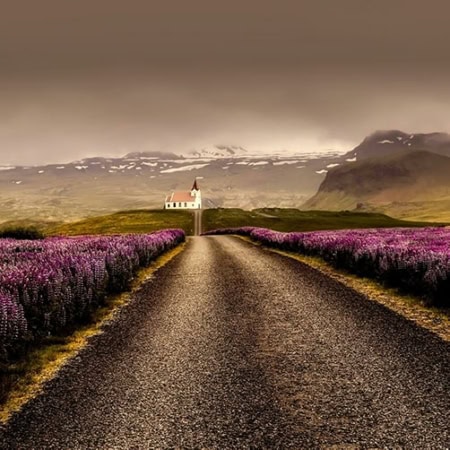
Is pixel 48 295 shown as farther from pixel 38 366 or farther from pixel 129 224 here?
pixel 129 224

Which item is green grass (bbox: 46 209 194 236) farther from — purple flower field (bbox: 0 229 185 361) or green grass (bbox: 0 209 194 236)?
purple flower field (bbox: 0 229 185 361)

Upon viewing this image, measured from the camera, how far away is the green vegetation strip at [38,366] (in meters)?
6.66

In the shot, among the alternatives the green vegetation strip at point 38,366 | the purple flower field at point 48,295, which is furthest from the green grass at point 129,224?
the green vegetation strip at point 38,366

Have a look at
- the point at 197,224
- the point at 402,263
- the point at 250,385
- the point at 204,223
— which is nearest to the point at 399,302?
the point at 402,263

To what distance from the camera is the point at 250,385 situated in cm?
698

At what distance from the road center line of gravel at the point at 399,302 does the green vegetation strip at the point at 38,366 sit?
7.48 metres

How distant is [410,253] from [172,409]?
1257cm

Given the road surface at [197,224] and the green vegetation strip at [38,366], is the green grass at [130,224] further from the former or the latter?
the green vegetation strip at [38,366]

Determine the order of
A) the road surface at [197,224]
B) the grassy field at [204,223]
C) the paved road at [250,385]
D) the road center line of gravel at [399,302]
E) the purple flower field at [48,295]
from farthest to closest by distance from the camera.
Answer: the grassy field at [204,223] → the road surface at [197,224] → the road center line of gravel at [399,302] → the purple flower field at [48,295] → the paved road at [250,385]

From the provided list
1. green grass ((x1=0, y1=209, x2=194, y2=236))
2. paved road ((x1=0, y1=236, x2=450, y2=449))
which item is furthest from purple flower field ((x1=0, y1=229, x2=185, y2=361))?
green grass ((x1=0, y1=209, x2=194, y2=236))

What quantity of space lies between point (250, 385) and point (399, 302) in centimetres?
792

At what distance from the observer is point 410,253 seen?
16.3m

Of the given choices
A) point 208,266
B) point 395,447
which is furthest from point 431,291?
point 208,266

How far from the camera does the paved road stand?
5.41 m
